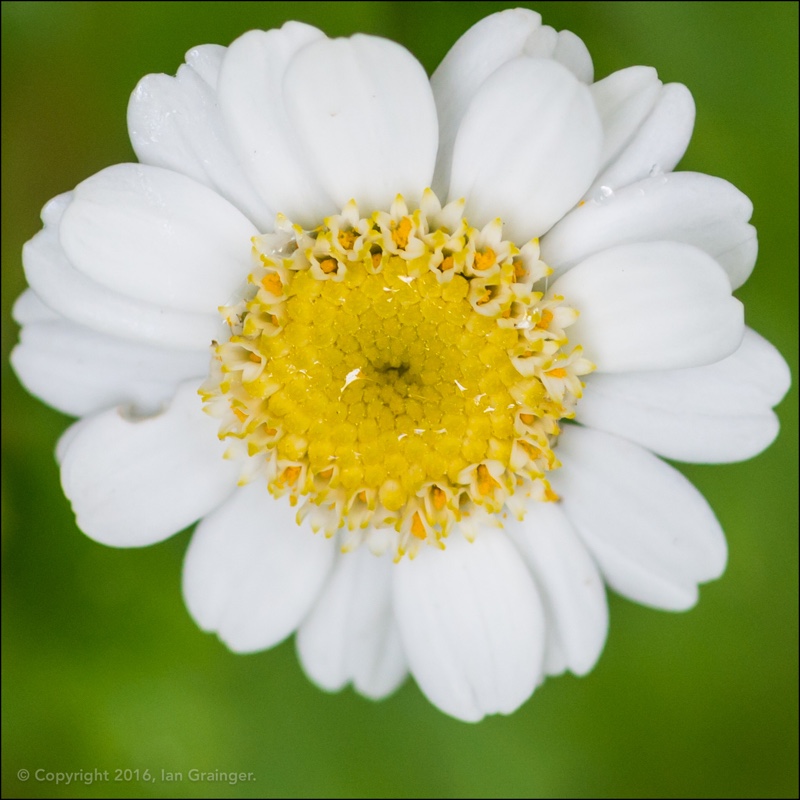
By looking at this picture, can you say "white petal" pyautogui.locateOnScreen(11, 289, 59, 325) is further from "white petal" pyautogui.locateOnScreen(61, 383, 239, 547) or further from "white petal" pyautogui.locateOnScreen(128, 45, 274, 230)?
"white petal" pyautogui.locateOnScreen(128, 45, 274, 230)

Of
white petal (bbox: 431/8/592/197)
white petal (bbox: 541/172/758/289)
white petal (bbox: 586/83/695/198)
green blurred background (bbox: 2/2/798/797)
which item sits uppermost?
white petal (bbox: 431/8/592/197)

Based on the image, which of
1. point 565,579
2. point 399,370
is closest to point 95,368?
point 399,370

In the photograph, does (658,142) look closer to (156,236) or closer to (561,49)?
(561,49)

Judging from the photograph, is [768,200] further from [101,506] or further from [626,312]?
[101,506]

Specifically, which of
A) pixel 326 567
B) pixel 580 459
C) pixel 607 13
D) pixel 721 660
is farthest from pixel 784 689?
pixel 607 13

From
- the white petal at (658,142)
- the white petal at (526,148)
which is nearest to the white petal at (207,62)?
the white petal at (526,148)

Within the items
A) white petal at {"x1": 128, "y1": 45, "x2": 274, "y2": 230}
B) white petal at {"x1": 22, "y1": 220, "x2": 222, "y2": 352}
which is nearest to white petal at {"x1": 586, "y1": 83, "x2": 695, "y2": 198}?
white petal at {"x1": 128, "y1": 45, "x2": 274, "y2": 230}

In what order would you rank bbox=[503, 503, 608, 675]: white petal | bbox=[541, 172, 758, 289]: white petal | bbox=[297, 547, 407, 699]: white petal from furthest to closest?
bbox=[297, 547, 407, 699]: white petal < bbox=[503, 503, 608, 675]: white petal < bbox=[541, 172, 758, 289]: white petal
